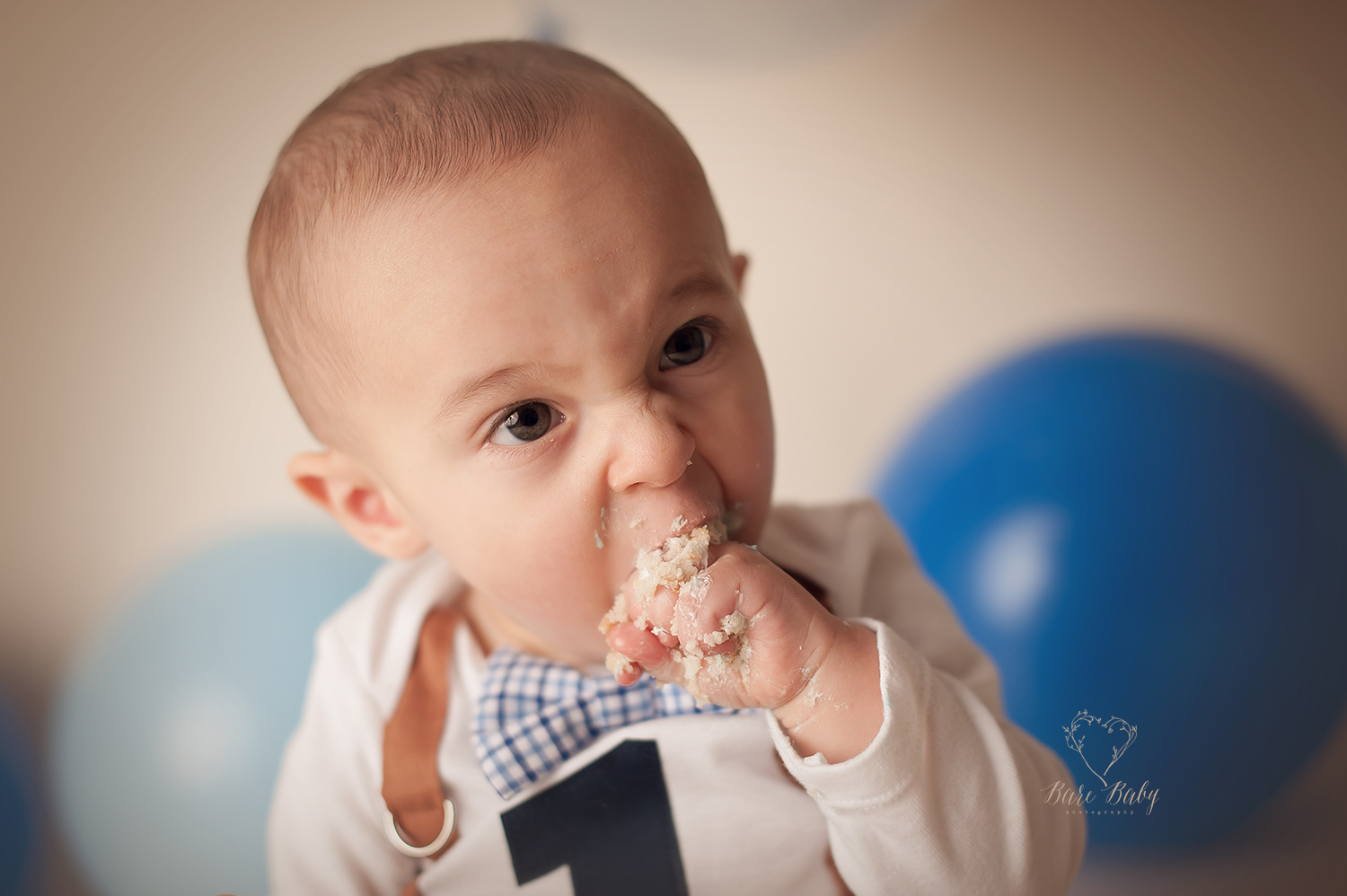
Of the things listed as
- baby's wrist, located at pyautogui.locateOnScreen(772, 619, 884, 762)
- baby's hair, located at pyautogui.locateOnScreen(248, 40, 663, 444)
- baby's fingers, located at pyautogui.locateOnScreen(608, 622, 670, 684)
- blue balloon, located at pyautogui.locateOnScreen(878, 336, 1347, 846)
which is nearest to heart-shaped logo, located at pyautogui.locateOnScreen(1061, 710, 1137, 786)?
blue balloon, located at pyautogui.locateOnScreen(878, 336, 1347, 846)

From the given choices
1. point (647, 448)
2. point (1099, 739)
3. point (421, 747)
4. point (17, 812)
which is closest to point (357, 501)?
point (421, 747)

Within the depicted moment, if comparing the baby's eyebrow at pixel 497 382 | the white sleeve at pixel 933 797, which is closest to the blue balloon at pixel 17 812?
the baby's eyebrow at pixel 497 382

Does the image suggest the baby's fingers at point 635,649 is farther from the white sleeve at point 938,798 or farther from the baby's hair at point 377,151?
the baby's hair at point 377,151

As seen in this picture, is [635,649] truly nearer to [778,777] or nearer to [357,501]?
[778,777]

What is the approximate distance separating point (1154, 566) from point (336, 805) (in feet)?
2.74

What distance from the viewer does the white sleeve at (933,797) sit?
0.53 m

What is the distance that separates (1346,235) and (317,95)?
115cm

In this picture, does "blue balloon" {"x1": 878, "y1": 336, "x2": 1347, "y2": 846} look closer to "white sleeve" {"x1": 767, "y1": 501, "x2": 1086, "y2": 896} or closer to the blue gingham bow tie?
"white sleeve" {"x1": 767, "y1": 501, "x2": 1086, "y2": 896}

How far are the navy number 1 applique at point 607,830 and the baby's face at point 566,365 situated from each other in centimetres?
13

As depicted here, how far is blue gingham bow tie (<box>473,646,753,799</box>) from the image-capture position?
68 cm

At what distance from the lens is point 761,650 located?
524 mm

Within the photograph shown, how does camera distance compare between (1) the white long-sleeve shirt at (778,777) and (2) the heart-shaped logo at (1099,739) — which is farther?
(2) the heart-shaped logo at (1099,739)

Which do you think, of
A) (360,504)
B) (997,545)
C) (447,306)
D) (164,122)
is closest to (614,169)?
(447,306)

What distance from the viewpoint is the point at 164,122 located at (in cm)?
82
